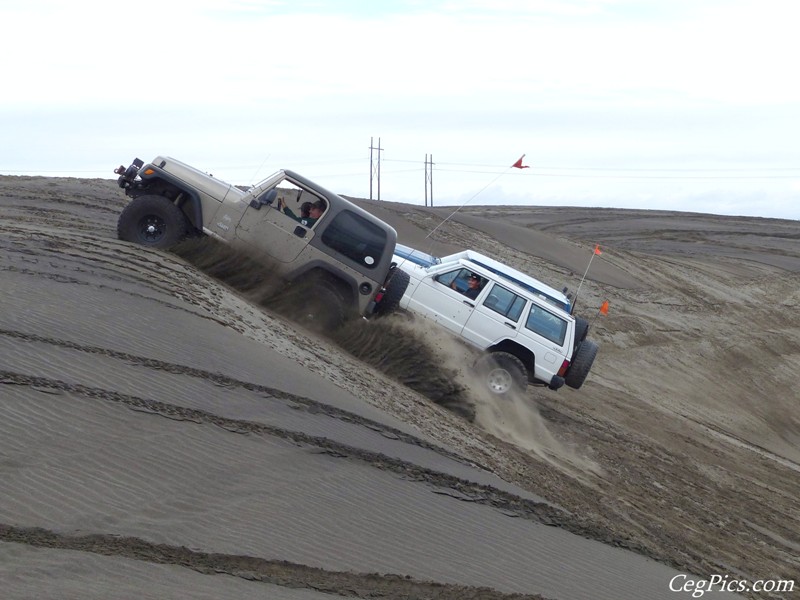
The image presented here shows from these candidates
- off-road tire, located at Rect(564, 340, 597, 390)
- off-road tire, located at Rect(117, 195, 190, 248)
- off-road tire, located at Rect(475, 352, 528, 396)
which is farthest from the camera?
off-road tire, located at Rect(564, 340, 597, 390)

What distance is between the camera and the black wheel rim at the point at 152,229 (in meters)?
14.1

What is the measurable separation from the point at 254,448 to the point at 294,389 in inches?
81.8

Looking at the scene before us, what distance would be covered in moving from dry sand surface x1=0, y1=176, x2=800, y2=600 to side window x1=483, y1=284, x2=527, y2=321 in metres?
0.94

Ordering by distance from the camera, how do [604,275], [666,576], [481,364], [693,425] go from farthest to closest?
[604,275] → [693,425] → [481,364] → [666,576]

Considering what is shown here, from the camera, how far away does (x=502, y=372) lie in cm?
1513

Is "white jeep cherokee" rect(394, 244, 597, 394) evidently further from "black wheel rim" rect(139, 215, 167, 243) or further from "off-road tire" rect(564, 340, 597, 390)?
"black wheel rim" rect(139, 215, 167, 243)

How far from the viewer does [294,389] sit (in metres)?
10.6

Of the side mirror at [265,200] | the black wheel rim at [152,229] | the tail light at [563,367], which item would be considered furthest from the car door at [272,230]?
the tail light at [563,367]

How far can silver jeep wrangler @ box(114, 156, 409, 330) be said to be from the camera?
46.2 feet

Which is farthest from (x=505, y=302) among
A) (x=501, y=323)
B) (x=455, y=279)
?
(x=455, y=279)

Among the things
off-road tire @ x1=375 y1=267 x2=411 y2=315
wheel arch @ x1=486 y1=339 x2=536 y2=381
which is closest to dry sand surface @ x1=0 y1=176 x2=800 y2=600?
off-road tire @ x1=375 y1=267 x2=411 y2=315

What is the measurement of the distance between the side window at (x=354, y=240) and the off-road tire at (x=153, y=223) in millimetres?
2125

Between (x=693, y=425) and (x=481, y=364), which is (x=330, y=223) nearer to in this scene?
(x=481, y=364)

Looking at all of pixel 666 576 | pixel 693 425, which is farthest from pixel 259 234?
pixel 693 425
